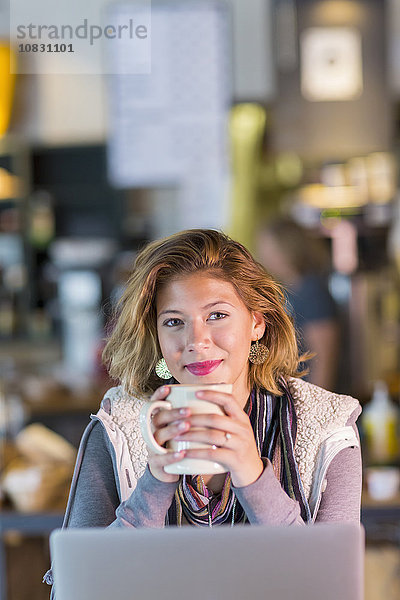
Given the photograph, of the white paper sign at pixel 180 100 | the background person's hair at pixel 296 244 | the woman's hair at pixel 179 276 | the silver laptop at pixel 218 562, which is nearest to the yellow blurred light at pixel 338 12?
the white paper sign at pixel 180 100

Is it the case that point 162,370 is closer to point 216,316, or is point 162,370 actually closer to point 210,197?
point 216,316

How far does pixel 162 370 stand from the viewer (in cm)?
128

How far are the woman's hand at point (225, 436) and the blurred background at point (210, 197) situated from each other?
51.1 inches

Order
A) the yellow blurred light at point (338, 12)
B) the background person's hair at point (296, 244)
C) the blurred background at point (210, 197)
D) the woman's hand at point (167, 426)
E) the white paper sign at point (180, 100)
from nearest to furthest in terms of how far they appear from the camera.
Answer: the woman's hand at point (167, 426) < the blurred background at point (210, 197) < the background person's hair at point (296, 244) < the white paper sign at point (180, 100) < the yellow blurred light at point (338, 12)

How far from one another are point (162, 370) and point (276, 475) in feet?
0.74

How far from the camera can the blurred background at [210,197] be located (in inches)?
123

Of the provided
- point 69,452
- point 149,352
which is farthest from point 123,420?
point 69,452

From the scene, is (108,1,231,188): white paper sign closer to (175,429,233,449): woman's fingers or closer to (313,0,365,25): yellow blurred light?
(313,0,365,25): yellow blurred light

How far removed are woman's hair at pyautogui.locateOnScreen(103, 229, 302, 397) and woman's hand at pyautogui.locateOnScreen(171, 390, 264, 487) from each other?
23 centimetres

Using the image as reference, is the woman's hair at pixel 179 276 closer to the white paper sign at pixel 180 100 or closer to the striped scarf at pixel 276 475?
the striped scarf at pixel 276 475

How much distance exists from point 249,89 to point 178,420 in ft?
16.4

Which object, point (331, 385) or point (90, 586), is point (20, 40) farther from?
point (331, 385)

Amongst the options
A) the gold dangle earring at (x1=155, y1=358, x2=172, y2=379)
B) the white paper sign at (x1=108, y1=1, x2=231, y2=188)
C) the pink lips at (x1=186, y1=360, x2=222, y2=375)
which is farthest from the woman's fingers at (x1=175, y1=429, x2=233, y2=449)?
the white paper sign at (x1=108, y1=1, x2=231, y2=188)

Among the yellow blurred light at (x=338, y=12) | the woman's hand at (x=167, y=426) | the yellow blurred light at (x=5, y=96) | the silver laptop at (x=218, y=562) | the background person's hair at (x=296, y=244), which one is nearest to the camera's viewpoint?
the silver laptop at (x=218, y=562)
